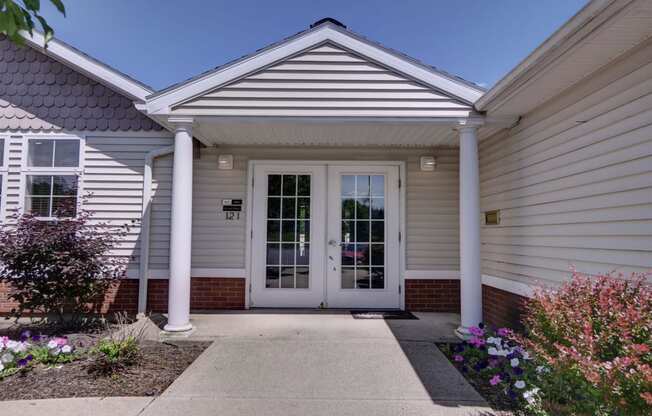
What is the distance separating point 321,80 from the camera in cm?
436

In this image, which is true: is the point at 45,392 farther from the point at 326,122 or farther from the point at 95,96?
the point at 95,96

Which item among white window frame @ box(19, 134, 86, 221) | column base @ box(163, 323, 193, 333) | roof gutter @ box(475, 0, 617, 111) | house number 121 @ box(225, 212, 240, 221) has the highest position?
roof gutter @ box(475, 0, 617, 111)

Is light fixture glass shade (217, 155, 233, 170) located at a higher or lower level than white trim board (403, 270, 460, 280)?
higher

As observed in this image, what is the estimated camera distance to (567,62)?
2.99 meters

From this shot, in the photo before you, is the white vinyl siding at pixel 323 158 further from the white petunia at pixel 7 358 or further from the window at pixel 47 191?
the white petunia at pixel 7 358

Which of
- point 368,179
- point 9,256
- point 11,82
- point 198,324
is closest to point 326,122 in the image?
point 368,179

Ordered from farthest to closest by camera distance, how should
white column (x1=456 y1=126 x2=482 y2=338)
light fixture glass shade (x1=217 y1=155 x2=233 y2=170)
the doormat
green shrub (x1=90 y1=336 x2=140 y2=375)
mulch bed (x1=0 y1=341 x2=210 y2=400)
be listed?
light fixture glass shade (x1=217 y1=155 x2=233 y2=170) < the doormat < white column (x1=456 y1=126 x2=482 y2=338) < green shrub (x1=90 y1=336 x2=140 y2=375) < mulch bed (x1=0 y1=341 x2=210 y2=400)

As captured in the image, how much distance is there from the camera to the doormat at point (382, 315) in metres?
5.13

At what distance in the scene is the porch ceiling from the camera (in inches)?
174

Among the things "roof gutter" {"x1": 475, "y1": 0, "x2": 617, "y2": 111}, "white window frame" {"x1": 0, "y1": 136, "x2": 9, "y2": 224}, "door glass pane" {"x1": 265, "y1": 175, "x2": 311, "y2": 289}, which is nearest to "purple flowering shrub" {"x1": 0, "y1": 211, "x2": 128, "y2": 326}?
"white window frame" {"x1": 0, "y1": 136, "x2": 9, "y2": 224}

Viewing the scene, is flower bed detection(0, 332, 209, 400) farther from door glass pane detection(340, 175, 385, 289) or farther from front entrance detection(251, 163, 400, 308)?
door glass pane detection(340, 175, 385, 289)

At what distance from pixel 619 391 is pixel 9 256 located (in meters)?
5.57

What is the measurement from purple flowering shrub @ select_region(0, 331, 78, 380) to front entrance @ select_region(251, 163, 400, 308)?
252cm

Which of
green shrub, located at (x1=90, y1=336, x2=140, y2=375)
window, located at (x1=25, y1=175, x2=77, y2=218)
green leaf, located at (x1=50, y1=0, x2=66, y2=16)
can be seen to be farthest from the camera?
window, located at (x1=25, y1=175, x2=77, y2=218)
